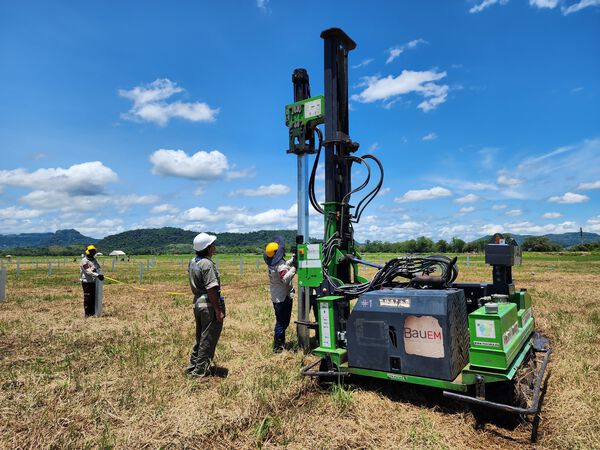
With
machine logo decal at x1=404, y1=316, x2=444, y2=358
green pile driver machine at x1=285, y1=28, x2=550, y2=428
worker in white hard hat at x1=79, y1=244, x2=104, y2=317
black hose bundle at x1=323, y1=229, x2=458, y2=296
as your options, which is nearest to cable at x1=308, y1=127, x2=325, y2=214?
green pile driver machine at x1=285, y1=28, x2=550, y2=428

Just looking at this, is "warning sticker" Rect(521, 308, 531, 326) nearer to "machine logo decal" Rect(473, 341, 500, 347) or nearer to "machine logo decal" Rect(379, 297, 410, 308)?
"machine logo decal" Rect(473, 341, 500, 347)

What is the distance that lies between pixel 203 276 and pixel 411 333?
2.81 m

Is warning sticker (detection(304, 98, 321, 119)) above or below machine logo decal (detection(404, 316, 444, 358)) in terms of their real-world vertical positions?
above

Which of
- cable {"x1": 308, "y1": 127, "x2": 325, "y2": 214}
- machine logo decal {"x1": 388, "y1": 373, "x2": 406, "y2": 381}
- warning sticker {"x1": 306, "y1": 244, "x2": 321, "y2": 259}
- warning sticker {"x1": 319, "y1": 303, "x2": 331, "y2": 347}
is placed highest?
cable {"x1": 308, "y1": 127, "x2": 325, "y2": 214}

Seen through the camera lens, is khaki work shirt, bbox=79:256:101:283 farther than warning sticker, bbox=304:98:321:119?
Yes

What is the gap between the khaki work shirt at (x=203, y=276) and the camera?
5621 mm

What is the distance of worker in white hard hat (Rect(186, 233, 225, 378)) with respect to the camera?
5.64 m

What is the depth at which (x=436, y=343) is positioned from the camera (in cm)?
441

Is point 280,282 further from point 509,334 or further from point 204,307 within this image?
point 509,334

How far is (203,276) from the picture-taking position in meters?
5.64

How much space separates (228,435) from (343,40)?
622 cm

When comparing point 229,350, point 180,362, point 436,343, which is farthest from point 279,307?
point 436,343

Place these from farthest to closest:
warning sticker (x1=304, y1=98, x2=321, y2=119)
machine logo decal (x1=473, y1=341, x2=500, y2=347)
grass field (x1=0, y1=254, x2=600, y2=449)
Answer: warning sticker (x1=304, y1=98, x2=321, y2=119) → machine logo decal (x1=473, y1=341, x2=500, y2=347) → grass field (x1=0, y1=254, x2=600, y2=449)

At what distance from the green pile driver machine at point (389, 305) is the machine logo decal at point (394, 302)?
0.01 meters
